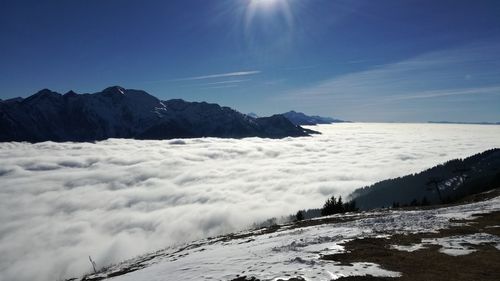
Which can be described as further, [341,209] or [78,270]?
[78,270]

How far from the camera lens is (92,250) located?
190 meters

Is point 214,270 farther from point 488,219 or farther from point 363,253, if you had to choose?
point 488,219

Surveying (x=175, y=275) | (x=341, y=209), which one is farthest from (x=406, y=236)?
(x=341, y=209)

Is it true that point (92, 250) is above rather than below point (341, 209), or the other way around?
below

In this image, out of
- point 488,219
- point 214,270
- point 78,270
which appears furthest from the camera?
point 78,270

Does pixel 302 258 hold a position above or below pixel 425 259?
above

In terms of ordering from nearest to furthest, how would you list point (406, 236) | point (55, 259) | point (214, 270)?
1. point (214, 270)
2. point (406, 236)
3. point (55, 259)

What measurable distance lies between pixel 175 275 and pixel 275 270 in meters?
8.38

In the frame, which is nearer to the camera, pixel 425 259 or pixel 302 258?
pixel 425 259

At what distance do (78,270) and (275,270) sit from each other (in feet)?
551

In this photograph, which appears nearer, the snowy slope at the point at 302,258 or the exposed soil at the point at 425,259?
the exposed soil at the point at 425,259

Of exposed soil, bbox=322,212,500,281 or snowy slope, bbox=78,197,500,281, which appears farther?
snowy slope, bbox=78,197,500,281

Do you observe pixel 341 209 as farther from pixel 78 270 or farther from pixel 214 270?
pixel 78 270

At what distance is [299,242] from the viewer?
3744 cm
